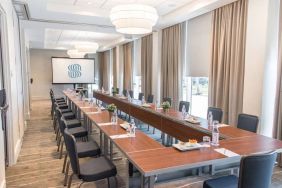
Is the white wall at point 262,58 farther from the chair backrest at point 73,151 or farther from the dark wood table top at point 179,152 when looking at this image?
the chair backrest at point 73,151

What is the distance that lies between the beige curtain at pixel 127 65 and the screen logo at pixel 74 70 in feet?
13.9

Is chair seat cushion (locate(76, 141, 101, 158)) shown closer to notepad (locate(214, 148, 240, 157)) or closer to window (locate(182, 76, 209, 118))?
notepad (locate(214, 148, 240, 157))


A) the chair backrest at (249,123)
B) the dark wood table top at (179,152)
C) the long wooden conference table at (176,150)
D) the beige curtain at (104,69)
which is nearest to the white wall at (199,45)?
the chair backrest at (249,123)

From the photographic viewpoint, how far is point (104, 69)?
1373 centimetres

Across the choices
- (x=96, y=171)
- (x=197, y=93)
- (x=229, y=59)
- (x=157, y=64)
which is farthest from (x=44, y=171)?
(x=157, y=64)

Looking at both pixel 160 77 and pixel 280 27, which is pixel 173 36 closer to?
pixel 160 77

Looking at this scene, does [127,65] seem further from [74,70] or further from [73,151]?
[73,151]

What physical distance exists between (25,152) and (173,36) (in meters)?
4.88

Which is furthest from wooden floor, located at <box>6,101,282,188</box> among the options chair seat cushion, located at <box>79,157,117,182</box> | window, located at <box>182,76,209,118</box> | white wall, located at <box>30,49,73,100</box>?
white wall, located at <box>30,49,73,100</box>

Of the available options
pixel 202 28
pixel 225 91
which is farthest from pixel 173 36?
pixel 225 91

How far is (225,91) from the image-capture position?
467 centimetres

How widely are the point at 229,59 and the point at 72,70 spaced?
423 inches

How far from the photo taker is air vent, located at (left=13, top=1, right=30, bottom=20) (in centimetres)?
458

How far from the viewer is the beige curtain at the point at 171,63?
252 inches
